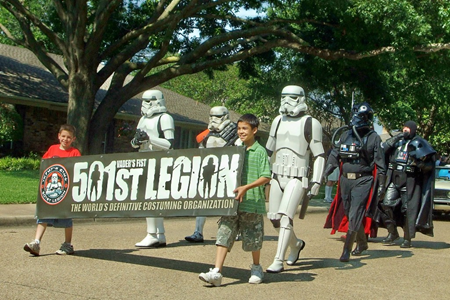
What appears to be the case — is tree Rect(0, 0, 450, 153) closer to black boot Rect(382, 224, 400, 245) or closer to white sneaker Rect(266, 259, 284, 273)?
black boot Rect(382, 224, 400, 245)

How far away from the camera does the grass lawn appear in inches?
554

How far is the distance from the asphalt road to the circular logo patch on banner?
0.70m

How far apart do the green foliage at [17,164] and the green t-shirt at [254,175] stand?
16.6 meters

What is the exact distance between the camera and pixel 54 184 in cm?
817

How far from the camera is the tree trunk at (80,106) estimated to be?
18375 mm

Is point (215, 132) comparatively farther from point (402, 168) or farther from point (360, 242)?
point (402, 168)

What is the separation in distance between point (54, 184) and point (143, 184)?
135cm

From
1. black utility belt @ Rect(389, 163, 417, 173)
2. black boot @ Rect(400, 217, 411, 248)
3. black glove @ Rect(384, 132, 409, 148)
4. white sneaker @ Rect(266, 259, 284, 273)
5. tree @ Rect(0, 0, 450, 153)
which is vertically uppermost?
tree @ Rect(0, 0, 450, 153)

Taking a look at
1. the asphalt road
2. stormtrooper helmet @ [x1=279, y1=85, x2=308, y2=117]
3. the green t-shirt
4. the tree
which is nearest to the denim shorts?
the asphalt road

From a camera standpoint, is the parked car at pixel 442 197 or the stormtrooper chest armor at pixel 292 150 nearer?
the stormtrooper chest armor at pixel 292 150

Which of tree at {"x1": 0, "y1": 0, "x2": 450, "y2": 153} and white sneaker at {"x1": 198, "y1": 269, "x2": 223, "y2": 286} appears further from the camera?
tree at {"x1": 0, "y1": 0, "x2": 450, "y2": 153}

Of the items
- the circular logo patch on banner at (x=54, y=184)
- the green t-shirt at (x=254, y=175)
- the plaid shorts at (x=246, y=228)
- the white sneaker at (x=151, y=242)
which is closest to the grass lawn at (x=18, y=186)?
the white sneaker at (x=151, y=242)

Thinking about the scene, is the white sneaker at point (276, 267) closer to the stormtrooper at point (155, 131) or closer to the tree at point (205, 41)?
the stormtrooper at point (155, 131)

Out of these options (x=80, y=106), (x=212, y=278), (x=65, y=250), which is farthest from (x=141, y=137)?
(x=80, y=106)
